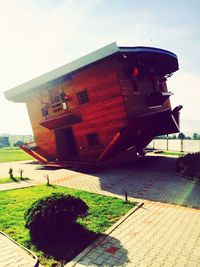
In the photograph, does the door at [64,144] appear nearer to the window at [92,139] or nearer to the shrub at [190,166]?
the window at [92,139]

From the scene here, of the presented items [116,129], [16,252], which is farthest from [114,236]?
[116,129]

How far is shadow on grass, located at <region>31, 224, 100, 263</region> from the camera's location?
6488 mm

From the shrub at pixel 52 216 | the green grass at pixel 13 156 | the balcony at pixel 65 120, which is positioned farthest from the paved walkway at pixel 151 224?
the green grass at pixel 13 156

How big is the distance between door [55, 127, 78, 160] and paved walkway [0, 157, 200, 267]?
711 centimetres

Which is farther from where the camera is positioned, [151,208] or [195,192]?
[195,192]

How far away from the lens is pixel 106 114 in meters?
18.8

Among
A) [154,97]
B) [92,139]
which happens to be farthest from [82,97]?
[154,97]

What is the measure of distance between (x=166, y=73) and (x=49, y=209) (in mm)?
20598

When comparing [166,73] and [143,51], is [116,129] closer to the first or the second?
[143,51]

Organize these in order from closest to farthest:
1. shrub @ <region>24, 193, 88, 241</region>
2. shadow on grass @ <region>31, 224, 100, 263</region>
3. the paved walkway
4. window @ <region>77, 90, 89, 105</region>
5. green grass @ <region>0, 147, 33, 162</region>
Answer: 1. the paved walkway
2. shadow on grass @ <region>31, 224, 100, 263</region>
3. shrub @ <region>24, 193, 88, 241</region>
4. window @ <region>77, 90, 89, 105</region>
5. green grass @ <region>0, 147, 33, 162</region>

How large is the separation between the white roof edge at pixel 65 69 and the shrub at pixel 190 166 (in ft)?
29.2

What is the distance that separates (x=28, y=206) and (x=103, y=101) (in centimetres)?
1038

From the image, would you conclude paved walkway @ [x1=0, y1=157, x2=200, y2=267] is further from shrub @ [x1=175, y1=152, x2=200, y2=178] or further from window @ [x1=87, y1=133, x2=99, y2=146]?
window @ [x1=87, y1=133, x2=99, y2=146]

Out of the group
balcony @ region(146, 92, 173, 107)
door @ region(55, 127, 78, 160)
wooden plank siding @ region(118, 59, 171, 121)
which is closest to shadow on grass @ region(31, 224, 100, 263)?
wooden plank siding @ region(118, 59, 171, 121)
